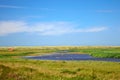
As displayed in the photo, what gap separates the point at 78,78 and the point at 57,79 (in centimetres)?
175

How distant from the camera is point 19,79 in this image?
59.9 ft

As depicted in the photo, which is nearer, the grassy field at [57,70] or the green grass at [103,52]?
the grassy field at [57,70]

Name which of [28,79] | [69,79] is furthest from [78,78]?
[28,79]

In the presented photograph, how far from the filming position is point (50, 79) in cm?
1905

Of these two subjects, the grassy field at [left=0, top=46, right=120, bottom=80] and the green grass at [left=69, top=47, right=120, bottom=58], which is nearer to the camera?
the grassy field at [left=0, top=46, right=120, bottom=80]

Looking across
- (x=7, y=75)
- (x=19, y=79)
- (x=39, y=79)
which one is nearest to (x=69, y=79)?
(x=39, y=79)

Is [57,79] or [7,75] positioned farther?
[7,75]

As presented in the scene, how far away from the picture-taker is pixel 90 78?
761 inches

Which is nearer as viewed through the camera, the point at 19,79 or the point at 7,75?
the point at 19,79

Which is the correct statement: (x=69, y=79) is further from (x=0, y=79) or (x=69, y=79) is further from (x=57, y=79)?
(x=0, y=79)

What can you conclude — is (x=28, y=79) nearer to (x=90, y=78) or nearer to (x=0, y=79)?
(x=0, y=79)

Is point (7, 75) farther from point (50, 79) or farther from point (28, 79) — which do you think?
point (50, 79)

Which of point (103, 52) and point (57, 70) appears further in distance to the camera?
point (103, 52)

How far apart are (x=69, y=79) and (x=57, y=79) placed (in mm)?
1025
